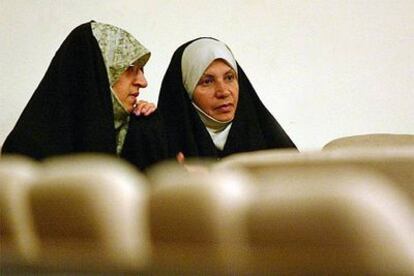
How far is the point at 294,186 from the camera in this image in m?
0.20

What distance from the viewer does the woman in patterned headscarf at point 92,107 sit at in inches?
57.0

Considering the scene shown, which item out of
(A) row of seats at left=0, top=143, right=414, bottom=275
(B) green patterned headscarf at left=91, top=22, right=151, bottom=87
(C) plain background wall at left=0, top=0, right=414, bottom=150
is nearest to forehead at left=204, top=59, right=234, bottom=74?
(B) green patterned headscarf at left=91, top=22, right=151, bottom=87

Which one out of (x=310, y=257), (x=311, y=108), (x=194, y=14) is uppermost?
(x=194, y=14)

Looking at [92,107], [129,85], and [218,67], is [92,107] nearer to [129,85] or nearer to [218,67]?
[129,85]

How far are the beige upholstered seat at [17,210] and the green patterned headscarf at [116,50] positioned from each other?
135 centimetres

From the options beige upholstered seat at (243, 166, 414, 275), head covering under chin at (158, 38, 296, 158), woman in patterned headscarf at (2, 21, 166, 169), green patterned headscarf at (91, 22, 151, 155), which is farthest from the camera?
head covering under chin at (158, 38, 296, 158)

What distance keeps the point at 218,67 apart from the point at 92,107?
0.41 m

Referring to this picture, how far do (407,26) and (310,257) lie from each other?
2.47 m

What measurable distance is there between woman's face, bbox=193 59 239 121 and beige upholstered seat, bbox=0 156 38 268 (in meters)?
1.50

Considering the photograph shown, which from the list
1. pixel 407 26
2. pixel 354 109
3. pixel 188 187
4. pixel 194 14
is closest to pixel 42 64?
pixel 194 14

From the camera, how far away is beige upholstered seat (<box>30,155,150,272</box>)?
23 cm

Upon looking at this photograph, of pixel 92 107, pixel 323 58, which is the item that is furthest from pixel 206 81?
pixel 323 58

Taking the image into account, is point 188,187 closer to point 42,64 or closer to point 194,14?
point 42,64

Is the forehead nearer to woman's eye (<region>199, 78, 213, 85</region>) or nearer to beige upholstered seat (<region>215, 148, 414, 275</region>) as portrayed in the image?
woman's eye (<region>199, 78, 213, 85</region>)
